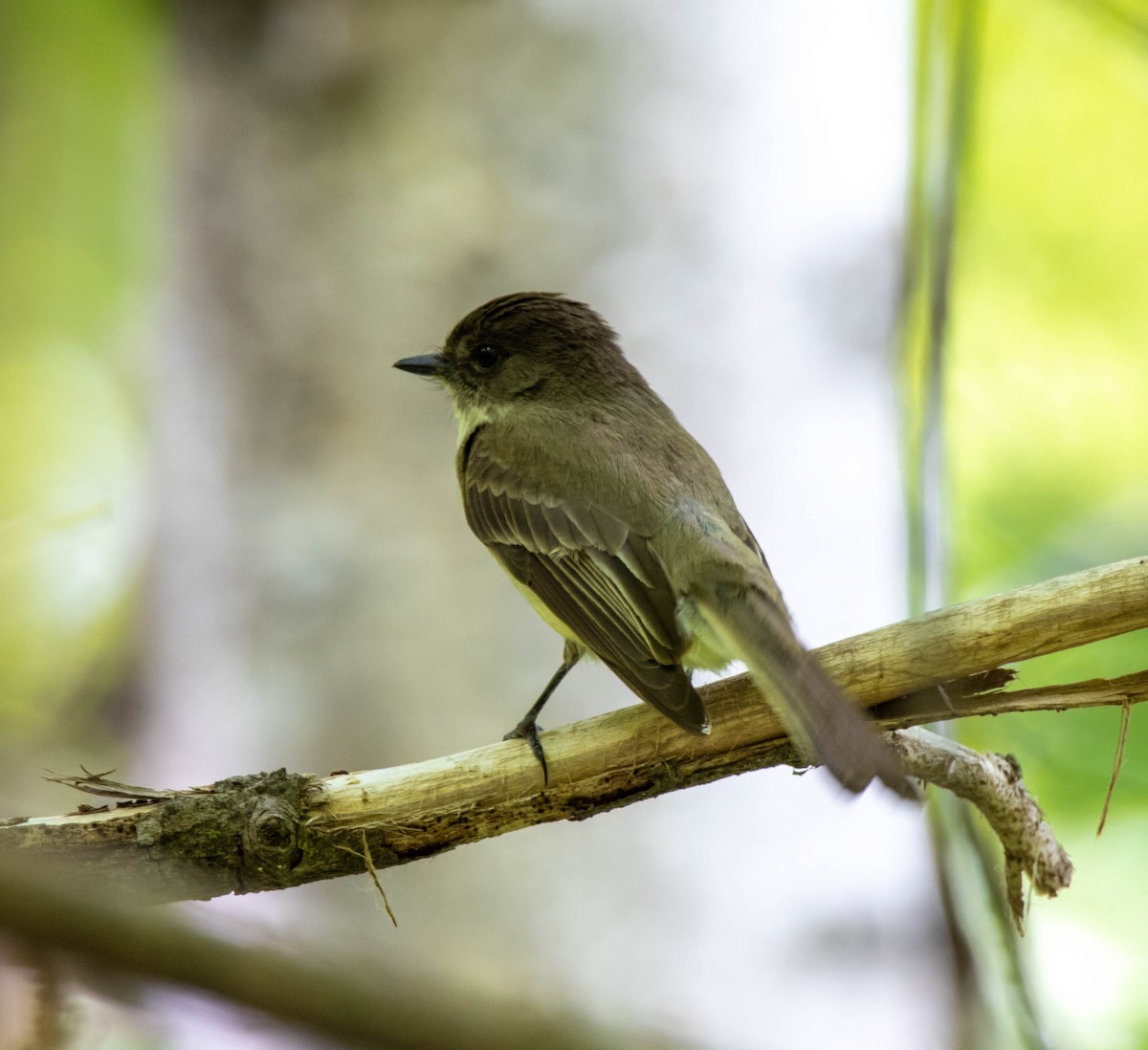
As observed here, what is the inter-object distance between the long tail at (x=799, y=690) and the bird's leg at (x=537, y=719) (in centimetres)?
44

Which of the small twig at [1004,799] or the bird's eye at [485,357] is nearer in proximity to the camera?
the small twig at [1004,799]

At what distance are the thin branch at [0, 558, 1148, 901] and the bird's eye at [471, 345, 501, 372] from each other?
58.1 inches

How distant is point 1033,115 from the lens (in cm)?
374

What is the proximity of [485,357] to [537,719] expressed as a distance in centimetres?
116

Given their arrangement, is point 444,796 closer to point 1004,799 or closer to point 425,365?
point 1004,799

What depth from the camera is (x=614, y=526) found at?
8.85 ft

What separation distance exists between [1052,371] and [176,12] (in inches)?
121

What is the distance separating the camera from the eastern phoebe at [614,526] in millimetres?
2074

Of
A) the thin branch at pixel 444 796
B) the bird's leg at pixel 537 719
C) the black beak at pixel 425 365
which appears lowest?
the thin branch at pixel 444 796

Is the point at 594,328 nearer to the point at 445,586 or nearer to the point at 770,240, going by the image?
the point at 770,240

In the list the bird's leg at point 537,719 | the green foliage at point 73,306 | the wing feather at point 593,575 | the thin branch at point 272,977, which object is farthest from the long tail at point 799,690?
the green foliage at point 73,306

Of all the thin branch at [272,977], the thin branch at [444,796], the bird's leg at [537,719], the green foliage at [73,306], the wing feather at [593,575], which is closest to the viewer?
the thin branch at [272,977]

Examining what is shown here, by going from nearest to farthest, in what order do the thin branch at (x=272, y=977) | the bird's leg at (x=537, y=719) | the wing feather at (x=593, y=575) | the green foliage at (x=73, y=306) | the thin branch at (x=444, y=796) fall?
the thin branch at (x=272, y=977), the thin branch at (x=444, y=796), the bird's leg at (x=537, y=719), the wing feather at (x=593, y=575), the green foliage at (x=73, y=306)

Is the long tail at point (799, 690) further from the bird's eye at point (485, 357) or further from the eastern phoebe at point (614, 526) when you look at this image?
the bird's eye at point (485, 357)
